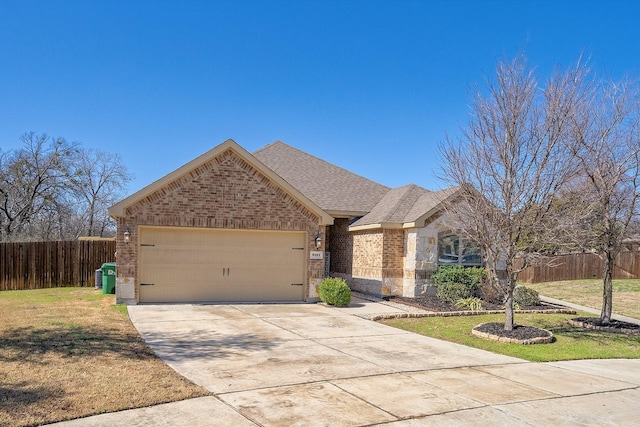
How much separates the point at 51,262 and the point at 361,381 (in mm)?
16742

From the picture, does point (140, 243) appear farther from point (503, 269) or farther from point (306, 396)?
point (503, 269)

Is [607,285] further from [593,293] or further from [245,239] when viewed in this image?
[245,239]

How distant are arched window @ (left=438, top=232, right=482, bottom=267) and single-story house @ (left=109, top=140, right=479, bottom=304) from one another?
0.12 feet

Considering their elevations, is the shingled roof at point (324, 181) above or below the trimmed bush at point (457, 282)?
above

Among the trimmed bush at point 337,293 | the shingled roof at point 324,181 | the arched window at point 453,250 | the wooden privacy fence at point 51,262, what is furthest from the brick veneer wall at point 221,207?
the wooden privacy fence at point 51,262

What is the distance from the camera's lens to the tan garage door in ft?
50.8

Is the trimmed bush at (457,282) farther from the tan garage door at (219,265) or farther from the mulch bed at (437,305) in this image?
the tan garage door at (219,265)

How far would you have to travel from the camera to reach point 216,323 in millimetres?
12266

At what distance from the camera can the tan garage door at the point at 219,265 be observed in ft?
50.8

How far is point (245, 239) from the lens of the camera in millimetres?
16516

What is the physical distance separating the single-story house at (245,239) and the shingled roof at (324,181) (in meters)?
1.73

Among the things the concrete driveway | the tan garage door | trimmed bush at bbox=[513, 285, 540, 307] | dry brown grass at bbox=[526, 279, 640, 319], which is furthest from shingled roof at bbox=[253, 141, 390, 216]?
the concrete driveway

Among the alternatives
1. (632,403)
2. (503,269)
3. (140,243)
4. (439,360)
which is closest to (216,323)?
(140,243)

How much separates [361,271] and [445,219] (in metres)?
4.09
